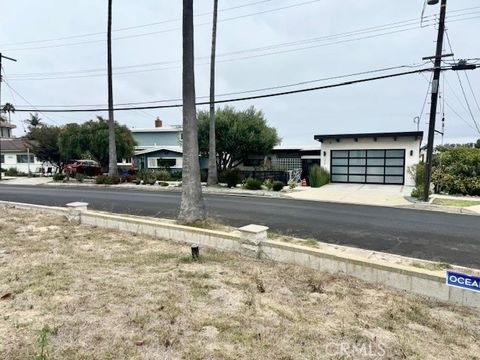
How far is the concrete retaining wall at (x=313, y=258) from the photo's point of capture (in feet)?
16.3

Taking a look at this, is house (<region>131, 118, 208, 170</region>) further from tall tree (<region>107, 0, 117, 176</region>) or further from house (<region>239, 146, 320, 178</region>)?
tall tree (<region>107, 0, 117, 176</region>)

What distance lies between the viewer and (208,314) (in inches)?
171

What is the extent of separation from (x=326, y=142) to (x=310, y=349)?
2377 cm

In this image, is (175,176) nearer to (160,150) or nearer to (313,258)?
(160,150)

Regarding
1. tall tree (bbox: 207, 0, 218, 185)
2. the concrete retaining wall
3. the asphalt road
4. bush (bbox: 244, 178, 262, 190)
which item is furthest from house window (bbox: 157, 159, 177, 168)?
the concrete retaining wall

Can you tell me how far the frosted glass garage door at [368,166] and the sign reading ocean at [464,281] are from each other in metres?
21.1

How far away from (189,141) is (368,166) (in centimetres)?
1899

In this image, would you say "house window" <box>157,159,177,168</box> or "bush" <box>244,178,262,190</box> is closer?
"bush" <box>244,178,262,190</box>

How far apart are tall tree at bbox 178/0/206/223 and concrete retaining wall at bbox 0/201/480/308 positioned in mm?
1166

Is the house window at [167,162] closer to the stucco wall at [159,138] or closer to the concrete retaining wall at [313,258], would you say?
the stucco wall at [159,138]

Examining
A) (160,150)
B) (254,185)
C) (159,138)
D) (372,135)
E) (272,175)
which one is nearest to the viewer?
(254,185)

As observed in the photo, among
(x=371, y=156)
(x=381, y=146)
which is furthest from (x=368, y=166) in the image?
(x=381, y=146)

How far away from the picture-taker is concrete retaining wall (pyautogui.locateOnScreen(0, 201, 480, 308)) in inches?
196

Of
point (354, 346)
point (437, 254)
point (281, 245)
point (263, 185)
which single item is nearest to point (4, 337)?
point (354, 346)
